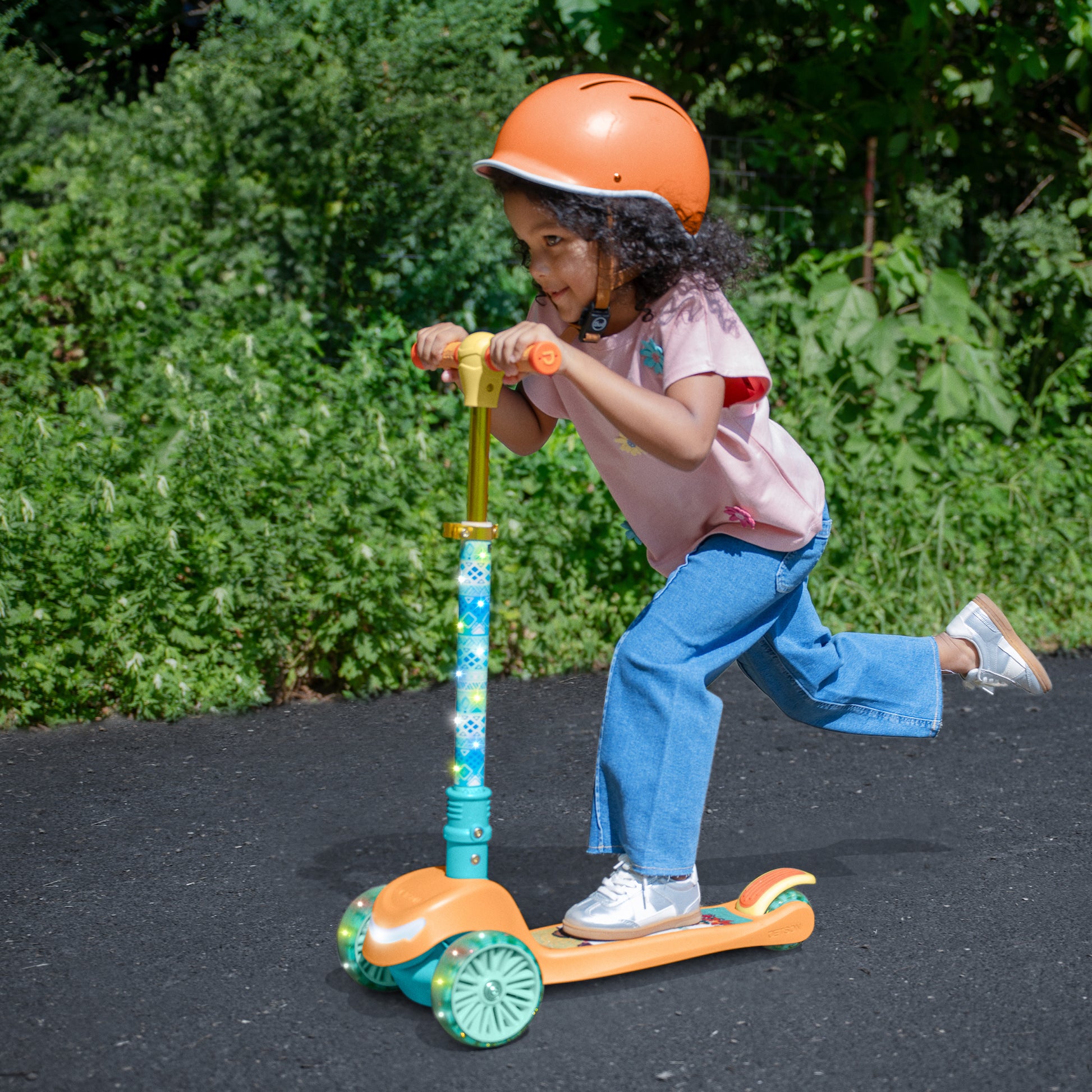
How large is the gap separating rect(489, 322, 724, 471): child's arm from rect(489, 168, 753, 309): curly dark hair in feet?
0.75

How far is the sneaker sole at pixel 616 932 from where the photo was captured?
2.31 metres

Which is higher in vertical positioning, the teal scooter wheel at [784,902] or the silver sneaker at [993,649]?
the silver sneaker at [993,649]

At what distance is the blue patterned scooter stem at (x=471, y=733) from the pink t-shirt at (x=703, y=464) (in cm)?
37

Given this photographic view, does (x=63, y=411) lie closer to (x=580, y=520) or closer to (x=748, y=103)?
(x=580, y=520)

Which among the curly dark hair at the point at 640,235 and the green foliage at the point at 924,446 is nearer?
the curly dark hair at the point at 640,235

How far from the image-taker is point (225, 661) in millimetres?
3949

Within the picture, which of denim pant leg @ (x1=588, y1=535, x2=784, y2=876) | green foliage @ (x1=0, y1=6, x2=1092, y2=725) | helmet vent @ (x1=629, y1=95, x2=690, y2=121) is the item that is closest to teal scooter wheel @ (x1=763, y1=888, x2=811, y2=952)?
denim pant leg @ (x1=588, y1=535, x2=784, y2=876)

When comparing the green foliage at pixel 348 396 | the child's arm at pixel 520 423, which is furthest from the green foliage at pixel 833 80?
the child's arm at pixel 520 423

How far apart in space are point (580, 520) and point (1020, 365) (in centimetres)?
350

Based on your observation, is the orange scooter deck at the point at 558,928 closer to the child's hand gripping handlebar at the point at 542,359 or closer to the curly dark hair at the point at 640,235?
the child's hand gripping handlebar at the point at 542,359

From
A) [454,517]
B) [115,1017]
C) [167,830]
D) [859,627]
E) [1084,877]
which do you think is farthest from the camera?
[859,627]

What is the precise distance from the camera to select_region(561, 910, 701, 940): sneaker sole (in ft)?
7.58

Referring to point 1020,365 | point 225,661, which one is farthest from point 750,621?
point 1020,365

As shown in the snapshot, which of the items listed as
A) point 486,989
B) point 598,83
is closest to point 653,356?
point 598,83
